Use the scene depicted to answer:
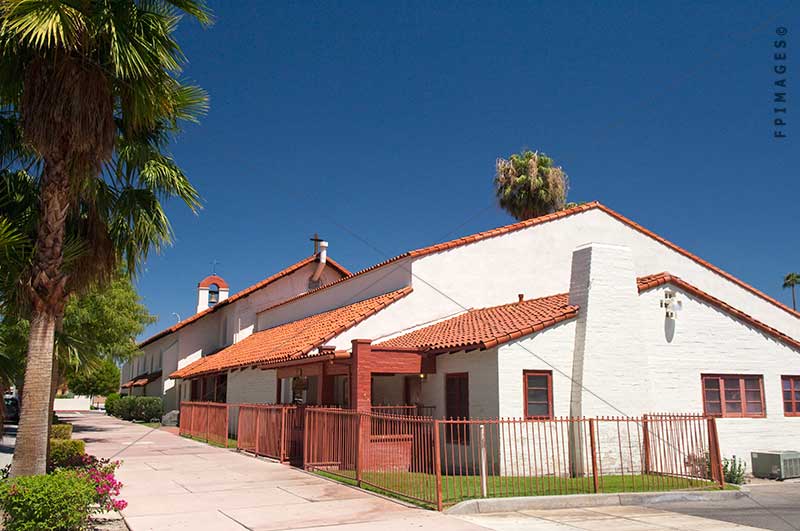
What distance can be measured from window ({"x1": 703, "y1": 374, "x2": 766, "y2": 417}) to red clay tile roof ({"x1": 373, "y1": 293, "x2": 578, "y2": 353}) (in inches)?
163

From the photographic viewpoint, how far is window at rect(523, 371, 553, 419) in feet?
50.2

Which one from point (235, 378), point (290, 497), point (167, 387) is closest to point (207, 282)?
point (167, 387)

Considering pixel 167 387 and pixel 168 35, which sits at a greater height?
pixel 168 35

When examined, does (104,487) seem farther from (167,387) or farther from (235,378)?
(167,387)

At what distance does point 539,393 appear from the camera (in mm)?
15398

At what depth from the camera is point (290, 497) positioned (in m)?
12.8

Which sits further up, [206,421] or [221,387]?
[221,387]

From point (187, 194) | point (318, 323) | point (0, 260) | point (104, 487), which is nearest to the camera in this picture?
point (104, 487)

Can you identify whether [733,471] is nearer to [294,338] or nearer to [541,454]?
[541,454]

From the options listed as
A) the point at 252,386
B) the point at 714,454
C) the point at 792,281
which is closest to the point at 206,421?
the point at 252,386

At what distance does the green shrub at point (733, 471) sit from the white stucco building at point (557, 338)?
1.53 ft

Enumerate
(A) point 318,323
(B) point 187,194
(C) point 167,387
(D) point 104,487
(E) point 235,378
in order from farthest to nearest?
(C) point 167,387 → (E) point 235,378 → (A) point 318,323 → (B) point 187,194 → (D) point 104,487

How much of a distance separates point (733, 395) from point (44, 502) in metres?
15.6

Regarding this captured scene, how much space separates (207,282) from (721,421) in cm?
3390
